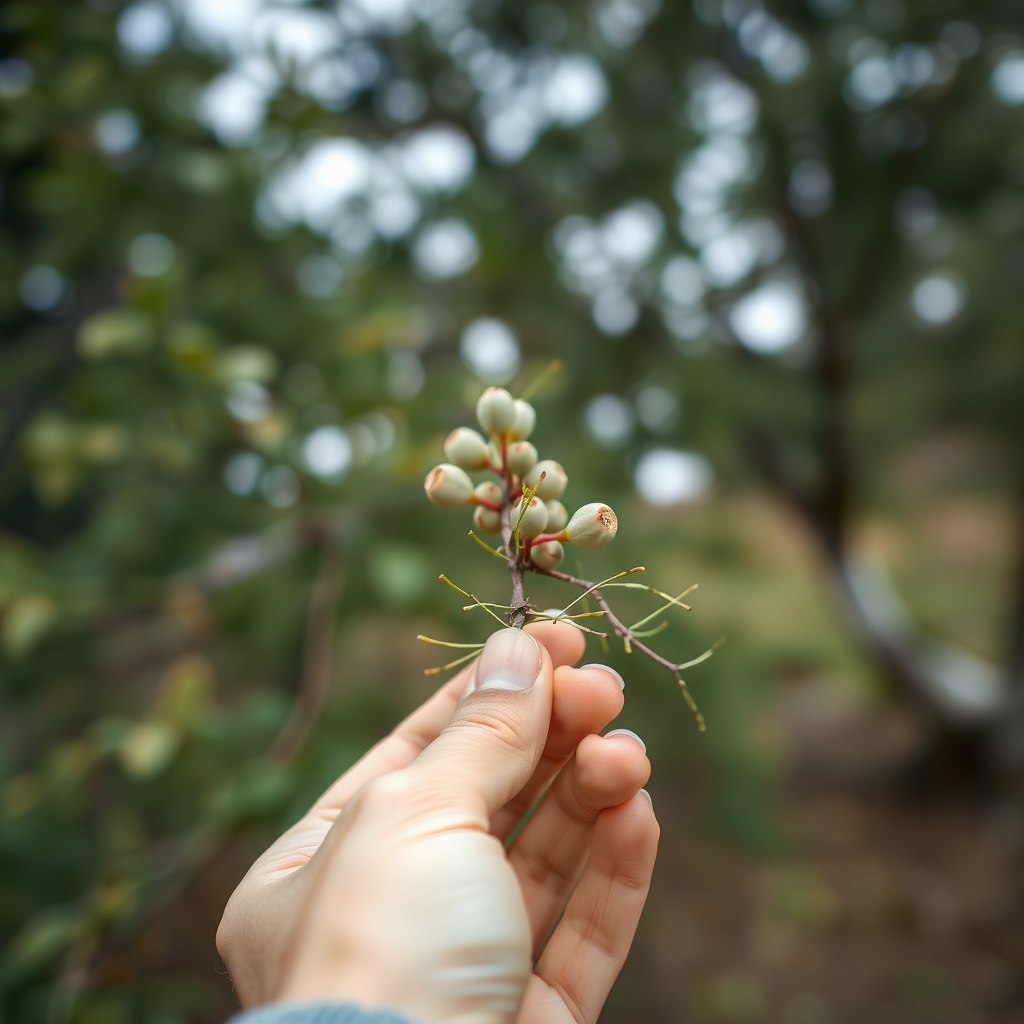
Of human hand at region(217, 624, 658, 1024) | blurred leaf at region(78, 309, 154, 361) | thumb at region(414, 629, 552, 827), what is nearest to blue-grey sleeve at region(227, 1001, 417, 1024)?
human hand at region(217, 624, 658, 1024)

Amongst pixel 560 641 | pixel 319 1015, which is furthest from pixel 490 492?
pixel 319 1015

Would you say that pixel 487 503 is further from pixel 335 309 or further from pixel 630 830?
pixel 335 309

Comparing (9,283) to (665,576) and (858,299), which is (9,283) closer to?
(665,576)

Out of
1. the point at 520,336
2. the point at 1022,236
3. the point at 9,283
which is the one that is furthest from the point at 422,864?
the point at 1022,236

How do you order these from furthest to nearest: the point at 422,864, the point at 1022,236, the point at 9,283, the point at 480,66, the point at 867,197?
the point at 1022,236, the point at 867,197, the point at 480,66, the point at 9,283, the point at 422,864

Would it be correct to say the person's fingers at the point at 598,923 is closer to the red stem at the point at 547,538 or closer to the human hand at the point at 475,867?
the human hand at the point at 475,867
